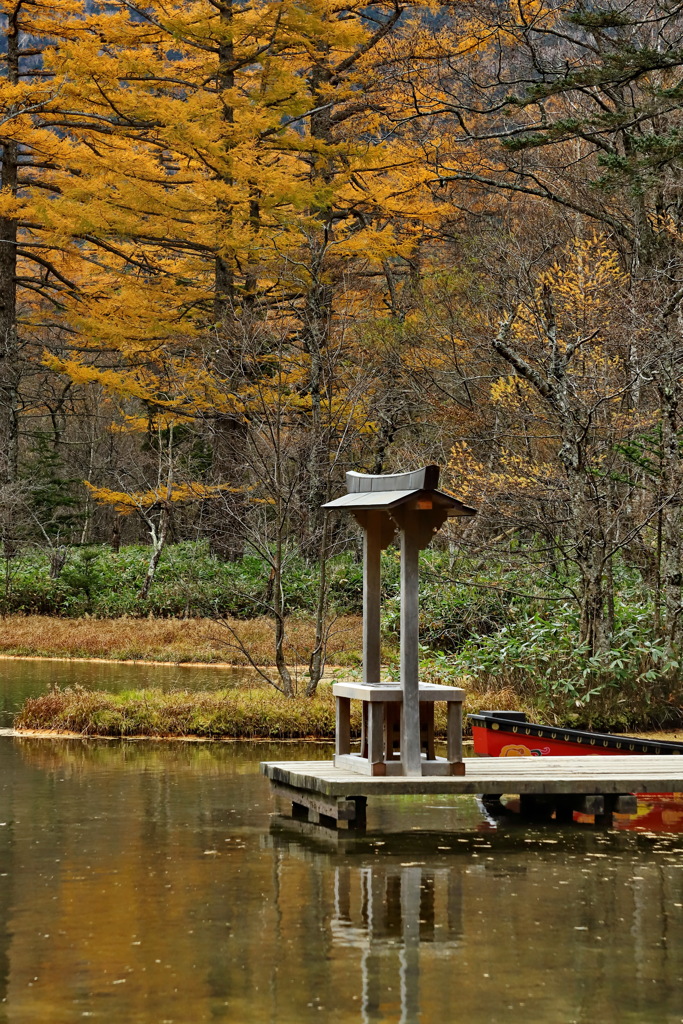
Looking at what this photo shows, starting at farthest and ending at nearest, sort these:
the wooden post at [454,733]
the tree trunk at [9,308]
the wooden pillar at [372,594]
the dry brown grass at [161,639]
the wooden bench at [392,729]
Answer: the tree trunk at [9,308]
the dry brown grass at [161,639]
the wooden pillar at [372,594]
the wooden post at [454,733]
the wooden bench at [392,729]

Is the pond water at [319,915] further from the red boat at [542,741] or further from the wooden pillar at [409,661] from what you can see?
the red boat at [542,741]

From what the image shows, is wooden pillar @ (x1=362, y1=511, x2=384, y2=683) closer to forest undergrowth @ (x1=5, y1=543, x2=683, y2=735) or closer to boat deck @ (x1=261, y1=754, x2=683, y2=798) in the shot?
boat deck @ (x1=261, y1=754, x2=683, y2=798)

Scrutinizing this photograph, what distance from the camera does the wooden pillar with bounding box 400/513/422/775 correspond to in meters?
9.92

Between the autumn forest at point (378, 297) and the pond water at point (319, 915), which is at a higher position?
the autumn forest at point (378, 297)

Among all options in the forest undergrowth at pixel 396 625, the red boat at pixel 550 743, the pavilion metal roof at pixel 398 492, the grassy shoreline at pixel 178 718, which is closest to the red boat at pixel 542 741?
the red boat at pixel 550 743

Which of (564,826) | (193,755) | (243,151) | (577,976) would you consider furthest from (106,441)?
(577,976)

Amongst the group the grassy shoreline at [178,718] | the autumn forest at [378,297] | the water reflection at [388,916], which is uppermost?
the autumn forest at [378,297]

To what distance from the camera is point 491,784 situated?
9.66 meters

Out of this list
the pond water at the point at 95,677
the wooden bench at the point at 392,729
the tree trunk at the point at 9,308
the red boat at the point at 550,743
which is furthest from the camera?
the tree trunk at the point at 9,308

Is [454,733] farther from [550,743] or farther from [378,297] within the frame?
[378,297]

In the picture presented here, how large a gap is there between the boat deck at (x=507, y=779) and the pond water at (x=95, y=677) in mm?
6759

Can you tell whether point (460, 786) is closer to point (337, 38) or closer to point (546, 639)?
point (546, 639)

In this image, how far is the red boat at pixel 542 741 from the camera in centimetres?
1208

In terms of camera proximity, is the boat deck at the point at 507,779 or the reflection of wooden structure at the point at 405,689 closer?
the boat deck at the point at 507,779
